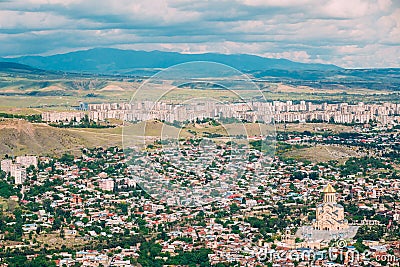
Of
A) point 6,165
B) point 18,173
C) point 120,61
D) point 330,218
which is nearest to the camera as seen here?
point 330,218

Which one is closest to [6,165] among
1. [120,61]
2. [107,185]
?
[107,185]

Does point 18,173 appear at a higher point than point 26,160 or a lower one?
lower

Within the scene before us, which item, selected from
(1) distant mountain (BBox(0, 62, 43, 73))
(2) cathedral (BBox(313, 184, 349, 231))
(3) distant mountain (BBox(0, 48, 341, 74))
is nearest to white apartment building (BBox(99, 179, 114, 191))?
(2) cathedral (BBox(313, 184, 349, 231))

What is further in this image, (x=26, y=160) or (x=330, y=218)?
(x=26, y=160)

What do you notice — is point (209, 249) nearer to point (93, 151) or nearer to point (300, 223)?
point (300, 223)

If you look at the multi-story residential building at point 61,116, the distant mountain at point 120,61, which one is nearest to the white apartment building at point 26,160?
the multi-story residential building at point 61,116

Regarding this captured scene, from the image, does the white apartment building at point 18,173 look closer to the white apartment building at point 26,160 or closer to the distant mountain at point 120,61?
the white apartment building at point 26,160

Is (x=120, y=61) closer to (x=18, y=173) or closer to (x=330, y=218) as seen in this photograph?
(x=18, y=173)

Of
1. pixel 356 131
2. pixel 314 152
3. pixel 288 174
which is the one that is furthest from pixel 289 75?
pixel 288 174
